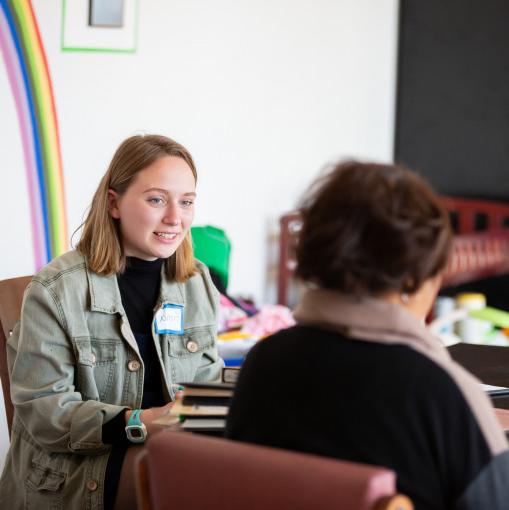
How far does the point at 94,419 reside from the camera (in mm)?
1935

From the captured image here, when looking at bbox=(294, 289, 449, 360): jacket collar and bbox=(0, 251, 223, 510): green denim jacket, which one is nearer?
bbox=(294, 289, 449, 360): jacket collar

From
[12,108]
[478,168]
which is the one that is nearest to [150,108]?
[12,108]

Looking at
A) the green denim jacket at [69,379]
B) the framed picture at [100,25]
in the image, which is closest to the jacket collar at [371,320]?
the green denim jacket at [69,379]

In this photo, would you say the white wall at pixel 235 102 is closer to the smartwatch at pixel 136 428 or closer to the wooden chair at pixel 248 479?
the smartwatch at pixel 136 428

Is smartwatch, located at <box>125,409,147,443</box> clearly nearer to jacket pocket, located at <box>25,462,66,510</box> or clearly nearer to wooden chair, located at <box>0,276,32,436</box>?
jacket pocket, located at <box>25,462,66,510</box>

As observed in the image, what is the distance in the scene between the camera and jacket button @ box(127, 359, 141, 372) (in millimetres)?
2086

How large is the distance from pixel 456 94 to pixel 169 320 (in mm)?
3323

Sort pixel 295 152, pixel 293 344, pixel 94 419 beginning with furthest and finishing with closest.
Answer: pixel 295 152, pixel 94 419, pixel 293 344

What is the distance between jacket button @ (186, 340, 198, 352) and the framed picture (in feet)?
7.29

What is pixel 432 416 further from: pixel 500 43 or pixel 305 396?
pixel 500 43

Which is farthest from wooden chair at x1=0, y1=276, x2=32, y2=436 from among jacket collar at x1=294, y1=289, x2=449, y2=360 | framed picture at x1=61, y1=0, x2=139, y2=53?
framed picture at x1=61, y1=0, x2=139, y2=53

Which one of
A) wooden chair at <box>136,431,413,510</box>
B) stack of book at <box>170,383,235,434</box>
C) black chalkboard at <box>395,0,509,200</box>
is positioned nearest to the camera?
wooden chair at <box>136,431,413,510</box>

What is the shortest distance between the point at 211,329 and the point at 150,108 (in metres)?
2.22

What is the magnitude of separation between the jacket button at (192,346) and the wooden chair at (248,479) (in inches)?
33.4
